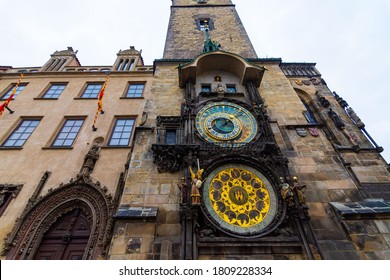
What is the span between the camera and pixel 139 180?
671 centimetres

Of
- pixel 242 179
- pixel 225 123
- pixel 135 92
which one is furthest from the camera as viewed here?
pixel 135 92

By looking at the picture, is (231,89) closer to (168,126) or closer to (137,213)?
(168,126)

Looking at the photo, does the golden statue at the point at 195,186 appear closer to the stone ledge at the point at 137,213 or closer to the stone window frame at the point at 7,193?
the stone ledge at the point at 137,213

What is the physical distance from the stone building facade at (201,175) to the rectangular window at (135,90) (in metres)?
0.19

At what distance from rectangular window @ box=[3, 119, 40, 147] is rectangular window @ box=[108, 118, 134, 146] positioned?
4.28 metres

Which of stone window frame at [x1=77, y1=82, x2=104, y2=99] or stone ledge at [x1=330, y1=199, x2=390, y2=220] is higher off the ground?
stone window frame at [x1=77, y1=82, x2=104, y2=99]

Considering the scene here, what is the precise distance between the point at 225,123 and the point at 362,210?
494 centimetres

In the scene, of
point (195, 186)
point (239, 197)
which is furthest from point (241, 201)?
point (195, 186)

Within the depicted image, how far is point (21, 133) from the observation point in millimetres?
10703

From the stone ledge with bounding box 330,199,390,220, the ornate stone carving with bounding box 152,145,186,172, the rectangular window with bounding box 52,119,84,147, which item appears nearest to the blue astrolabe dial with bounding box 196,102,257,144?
the ornate stone carving with bounding box 152,145,186,172

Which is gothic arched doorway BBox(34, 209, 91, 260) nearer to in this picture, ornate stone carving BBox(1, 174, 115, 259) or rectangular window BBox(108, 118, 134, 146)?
ornate stone carving BBox(1, 174, 115, 259)

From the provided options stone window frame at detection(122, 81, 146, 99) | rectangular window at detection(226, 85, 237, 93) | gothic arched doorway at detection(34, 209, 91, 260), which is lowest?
gothic arched doorway at detection(34, 209, 91, 260)

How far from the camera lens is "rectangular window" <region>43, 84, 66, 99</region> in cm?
1293

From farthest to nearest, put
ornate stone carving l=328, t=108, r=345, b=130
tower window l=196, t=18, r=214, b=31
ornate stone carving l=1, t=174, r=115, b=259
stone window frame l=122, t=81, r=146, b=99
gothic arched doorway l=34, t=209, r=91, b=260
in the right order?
tower window l=196, t=18, r=214, b=31 < stone window frame l=122, t=81, r=146, b=99 < ornate stone carving l=328, t=108, r=345, b=130 < gothic arched doorway l=34, t=209, r=91, b=260 < ornate stone carving l=1, t=174, r=115, b=259
